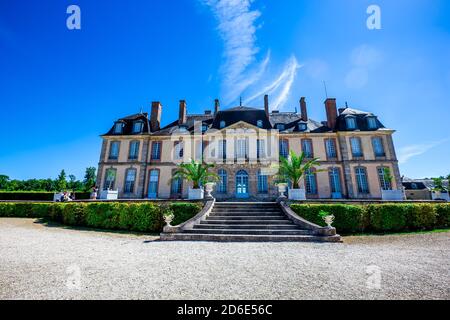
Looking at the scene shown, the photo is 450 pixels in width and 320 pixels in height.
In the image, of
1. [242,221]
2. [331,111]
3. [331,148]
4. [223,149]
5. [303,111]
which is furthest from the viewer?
[303,111]

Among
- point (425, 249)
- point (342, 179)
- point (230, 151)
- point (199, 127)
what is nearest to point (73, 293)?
point (425, 249)

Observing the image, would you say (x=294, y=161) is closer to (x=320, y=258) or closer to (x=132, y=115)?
→ (x=320, y=258)

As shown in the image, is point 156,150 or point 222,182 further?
point 156,150

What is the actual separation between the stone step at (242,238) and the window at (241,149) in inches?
460

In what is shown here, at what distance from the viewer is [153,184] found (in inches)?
757

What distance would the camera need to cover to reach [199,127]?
20.6 metres

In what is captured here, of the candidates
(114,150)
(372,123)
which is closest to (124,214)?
(114,150)

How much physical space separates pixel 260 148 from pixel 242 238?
12.4m

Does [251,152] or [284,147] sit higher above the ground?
[284,147]

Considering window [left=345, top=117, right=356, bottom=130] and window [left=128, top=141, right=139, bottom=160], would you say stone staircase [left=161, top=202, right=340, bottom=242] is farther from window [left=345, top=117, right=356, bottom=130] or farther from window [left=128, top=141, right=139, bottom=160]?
window [left=345, top=117, right=356, bottom=130]

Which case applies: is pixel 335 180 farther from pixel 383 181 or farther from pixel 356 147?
pixel 383 181

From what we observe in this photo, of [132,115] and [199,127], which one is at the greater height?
[132,115]

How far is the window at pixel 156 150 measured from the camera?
19.9m
